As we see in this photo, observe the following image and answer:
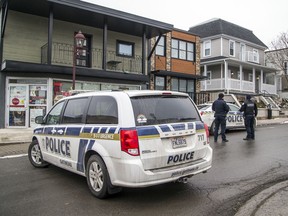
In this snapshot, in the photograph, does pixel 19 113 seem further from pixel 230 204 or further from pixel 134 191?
Result: pixel 230 204

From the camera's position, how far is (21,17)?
15133 millimetres

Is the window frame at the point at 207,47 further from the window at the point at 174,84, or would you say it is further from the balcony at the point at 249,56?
the window at the point at 174,84

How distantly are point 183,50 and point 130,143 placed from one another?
64.4 ft

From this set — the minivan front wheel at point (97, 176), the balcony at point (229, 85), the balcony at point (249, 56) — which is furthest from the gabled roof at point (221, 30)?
the minivan front wheel at point (97, 176)

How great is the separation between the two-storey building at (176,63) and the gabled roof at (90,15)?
9.49 ft

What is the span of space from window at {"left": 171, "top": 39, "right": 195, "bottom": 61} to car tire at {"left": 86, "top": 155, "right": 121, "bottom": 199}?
1832cm

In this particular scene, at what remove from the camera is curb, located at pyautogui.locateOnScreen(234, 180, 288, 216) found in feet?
13.7

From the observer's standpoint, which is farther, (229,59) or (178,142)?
(229,59)

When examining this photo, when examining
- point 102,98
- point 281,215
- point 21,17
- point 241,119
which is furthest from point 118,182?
point 21,17

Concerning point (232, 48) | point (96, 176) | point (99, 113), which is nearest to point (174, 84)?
point (232, 48)

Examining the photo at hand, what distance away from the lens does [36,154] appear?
7.17m

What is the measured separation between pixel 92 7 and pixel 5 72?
5.26 metres

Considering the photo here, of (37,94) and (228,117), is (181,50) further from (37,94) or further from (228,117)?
(37,94)

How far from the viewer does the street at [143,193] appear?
438 cm
